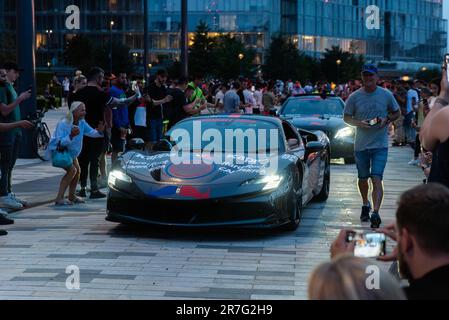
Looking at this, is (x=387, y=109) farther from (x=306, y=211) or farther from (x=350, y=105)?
(x=306, y=211)

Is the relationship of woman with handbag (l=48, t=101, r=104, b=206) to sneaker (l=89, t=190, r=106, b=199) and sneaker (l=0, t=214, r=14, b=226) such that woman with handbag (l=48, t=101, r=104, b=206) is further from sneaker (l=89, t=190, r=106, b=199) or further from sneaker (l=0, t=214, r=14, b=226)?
sneaker (l=0, t=214, r=14, b=226)

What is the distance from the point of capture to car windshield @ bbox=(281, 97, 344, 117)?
1972 cm

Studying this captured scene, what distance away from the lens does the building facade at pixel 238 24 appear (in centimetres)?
11206

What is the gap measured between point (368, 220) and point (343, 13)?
119 meters

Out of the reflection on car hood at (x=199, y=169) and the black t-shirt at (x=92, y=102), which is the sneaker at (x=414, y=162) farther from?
the reflection on car hood at (x=199, y=169)

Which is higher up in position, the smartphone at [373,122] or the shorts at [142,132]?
the smartphone at [373,122]

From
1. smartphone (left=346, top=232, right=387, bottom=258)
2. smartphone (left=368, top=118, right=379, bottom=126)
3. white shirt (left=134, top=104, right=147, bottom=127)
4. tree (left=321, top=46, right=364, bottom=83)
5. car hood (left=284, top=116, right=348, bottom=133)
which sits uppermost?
smartphone (left=346, top=232, right=387, bottom=258)

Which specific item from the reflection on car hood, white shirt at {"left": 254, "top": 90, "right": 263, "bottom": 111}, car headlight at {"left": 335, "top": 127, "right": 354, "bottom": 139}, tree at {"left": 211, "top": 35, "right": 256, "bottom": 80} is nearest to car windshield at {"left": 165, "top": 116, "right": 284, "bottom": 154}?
the reflection on car hood

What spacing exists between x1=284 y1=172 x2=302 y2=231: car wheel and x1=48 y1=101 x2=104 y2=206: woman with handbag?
3415 millimetres

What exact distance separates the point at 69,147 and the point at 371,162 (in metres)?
4.04

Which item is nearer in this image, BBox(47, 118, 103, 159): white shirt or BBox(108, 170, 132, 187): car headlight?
BBox(108, 170, 132, 187): car headlight

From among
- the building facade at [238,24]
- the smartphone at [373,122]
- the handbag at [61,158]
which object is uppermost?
the building facade at [238,24]

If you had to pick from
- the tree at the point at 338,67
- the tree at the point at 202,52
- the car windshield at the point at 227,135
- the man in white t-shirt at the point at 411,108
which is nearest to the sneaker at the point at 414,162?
the man in white t-shirt at the point at 411,108
